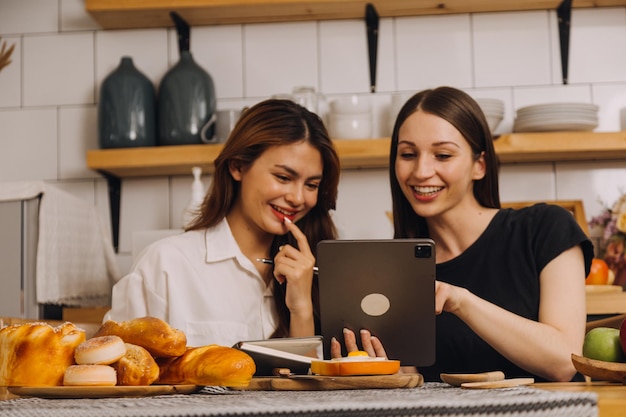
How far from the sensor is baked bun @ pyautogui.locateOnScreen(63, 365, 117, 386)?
87 cm

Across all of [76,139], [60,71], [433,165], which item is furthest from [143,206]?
[433,165]

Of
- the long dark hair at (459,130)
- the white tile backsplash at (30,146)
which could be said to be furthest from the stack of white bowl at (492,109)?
the white tile backsplash at (30,146)

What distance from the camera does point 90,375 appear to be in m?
0.87

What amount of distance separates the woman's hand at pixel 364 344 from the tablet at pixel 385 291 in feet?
0.03

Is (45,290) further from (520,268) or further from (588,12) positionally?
(588,12)

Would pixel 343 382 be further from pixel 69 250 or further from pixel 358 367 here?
pixel 69 250

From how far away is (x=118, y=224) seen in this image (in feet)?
9.89

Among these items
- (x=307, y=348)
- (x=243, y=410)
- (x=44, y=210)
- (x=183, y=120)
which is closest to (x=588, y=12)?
(x=183, y=120)

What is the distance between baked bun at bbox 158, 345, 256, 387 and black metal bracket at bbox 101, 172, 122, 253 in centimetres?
212

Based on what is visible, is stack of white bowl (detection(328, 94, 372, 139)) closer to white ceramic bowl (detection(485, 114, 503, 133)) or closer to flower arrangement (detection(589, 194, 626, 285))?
white ceramic bowl (detection(485, 114, 503, 133))

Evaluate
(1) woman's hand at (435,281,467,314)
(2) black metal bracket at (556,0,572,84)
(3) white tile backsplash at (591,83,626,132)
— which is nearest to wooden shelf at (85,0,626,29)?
(2) black metal bracket at (556,0,572,84)

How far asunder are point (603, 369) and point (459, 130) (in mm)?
843

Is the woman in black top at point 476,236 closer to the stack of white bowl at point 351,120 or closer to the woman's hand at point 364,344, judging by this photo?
the woman's hand at point 364,344

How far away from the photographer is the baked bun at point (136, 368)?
0.90 m
